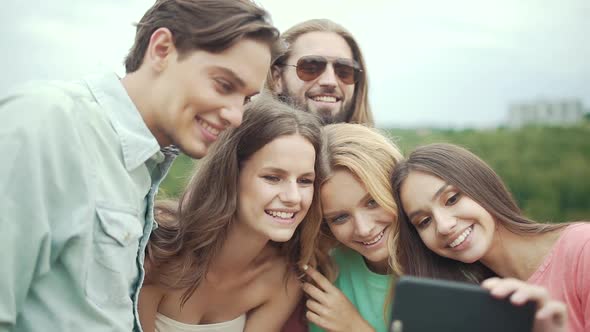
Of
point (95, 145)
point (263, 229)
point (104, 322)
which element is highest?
point (95, 145)

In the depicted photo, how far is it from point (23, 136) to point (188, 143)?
0.69 m

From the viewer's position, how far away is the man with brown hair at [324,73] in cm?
469

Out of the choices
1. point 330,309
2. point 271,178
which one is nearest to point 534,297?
point 271,178

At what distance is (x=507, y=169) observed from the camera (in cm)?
1289

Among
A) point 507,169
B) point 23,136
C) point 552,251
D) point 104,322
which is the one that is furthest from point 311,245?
point 507,169

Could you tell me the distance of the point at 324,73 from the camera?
15.5 ft

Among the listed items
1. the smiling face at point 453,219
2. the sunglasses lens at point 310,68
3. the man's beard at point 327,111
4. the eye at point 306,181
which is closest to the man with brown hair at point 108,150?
the eye at point 306,181

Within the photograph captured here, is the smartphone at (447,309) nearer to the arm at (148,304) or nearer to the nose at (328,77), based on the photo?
the arm at (148,304)

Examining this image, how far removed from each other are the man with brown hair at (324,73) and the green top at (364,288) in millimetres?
1245

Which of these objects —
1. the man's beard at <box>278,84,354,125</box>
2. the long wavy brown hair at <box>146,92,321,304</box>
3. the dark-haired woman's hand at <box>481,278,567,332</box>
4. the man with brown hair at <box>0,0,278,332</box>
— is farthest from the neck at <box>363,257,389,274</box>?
the dark-haired woman's hand at <box>481,278,567,332</box>

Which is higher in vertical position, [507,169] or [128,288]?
[128,288]

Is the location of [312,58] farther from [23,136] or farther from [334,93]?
[23,136]

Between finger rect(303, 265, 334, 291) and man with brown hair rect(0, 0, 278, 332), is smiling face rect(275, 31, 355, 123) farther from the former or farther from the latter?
man with brown hair rect(0, 0, 278, 332)

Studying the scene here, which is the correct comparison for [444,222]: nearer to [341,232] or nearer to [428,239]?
[428,239]
